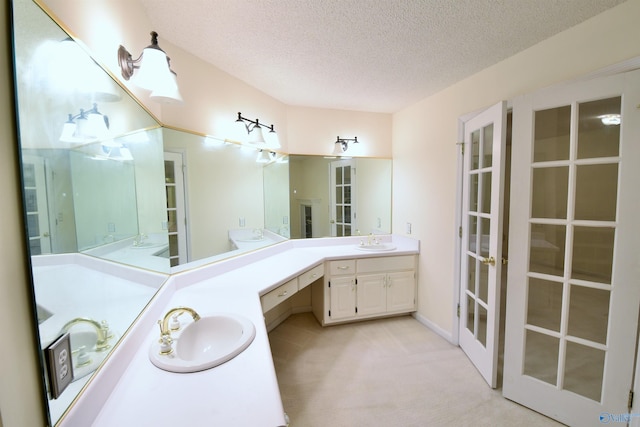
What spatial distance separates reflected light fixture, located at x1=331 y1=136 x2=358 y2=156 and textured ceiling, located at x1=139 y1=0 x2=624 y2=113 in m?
0.76

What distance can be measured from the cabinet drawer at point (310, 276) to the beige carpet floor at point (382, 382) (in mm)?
613

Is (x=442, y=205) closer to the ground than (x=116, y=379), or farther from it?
farther from it

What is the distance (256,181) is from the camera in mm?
2389

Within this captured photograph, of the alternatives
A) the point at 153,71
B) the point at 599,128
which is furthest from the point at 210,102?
the point at 599,128

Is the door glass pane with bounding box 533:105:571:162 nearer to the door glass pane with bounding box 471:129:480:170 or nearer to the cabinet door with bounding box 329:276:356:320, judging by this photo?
the door glass pane with bounding box 471:129:480:170

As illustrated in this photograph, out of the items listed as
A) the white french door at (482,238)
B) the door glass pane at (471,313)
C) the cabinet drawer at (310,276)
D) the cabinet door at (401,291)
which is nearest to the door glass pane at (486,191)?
the white french door at (482,238)

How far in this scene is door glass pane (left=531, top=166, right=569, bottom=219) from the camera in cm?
147

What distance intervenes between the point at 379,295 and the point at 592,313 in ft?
5.27

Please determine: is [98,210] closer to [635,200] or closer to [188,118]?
[188,118]

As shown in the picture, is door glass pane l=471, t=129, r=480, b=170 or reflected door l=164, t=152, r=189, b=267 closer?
reflected door l=164, t=152, r=189, b=267

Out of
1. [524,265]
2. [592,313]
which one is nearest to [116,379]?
[524,265]

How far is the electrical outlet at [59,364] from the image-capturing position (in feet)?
1.90

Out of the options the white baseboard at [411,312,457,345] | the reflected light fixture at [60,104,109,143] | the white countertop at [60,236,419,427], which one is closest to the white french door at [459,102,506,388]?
the white baseboard at [411,312,457,345]

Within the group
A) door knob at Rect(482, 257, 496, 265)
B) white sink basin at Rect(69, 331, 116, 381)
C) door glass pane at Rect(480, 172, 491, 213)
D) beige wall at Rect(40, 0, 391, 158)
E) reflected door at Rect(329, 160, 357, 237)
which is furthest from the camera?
reflected door at Rect(329, 160, 357, 237)
